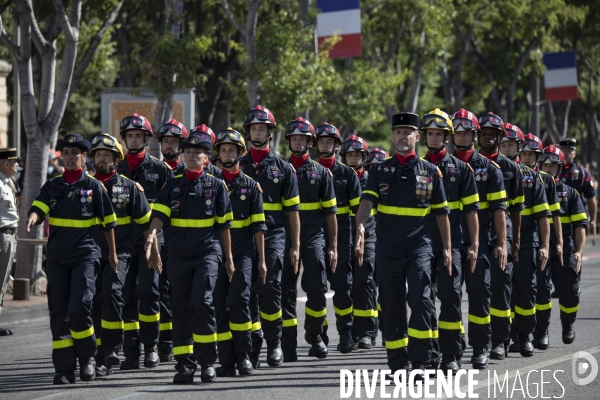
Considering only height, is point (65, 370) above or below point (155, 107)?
below

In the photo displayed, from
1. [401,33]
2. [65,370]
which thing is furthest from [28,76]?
[401,33]

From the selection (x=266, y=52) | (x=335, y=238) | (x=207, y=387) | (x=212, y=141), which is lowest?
(x=207, y=387)

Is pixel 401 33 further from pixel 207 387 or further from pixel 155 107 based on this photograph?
pixel 207 387

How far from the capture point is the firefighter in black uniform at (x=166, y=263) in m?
11.8

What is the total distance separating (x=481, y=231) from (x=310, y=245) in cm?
176

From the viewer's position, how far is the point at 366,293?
12906 millimetres

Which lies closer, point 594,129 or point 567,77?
point 567,77

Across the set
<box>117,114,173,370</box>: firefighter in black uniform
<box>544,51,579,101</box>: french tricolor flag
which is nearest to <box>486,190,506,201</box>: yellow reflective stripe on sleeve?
<box>117,114,173,370</box>: firefighter in black uniform

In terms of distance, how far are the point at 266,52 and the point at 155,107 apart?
A: 2535mm

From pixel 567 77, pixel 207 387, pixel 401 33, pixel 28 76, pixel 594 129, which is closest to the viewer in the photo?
pixel 207 387

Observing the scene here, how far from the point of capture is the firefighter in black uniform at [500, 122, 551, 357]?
472 inches

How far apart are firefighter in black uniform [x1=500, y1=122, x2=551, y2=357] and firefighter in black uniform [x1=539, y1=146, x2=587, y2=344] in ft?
2.82

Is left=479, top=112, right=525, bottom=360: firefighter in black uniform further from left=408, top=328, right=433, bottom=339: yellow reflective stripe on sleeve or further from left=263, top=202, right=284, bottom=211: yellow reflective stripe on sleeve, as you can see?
left=263, top=202, right=284, bottom=211: yellow reflective stripe on sleeve

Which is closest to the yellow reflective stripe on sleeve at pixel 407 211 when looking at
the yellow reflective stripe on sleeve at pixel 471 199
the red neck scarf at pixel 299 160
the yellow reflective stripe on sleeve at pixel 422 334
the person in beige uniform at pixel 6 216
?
the yellow reflective stripe on sleeve at pixel 471 199
